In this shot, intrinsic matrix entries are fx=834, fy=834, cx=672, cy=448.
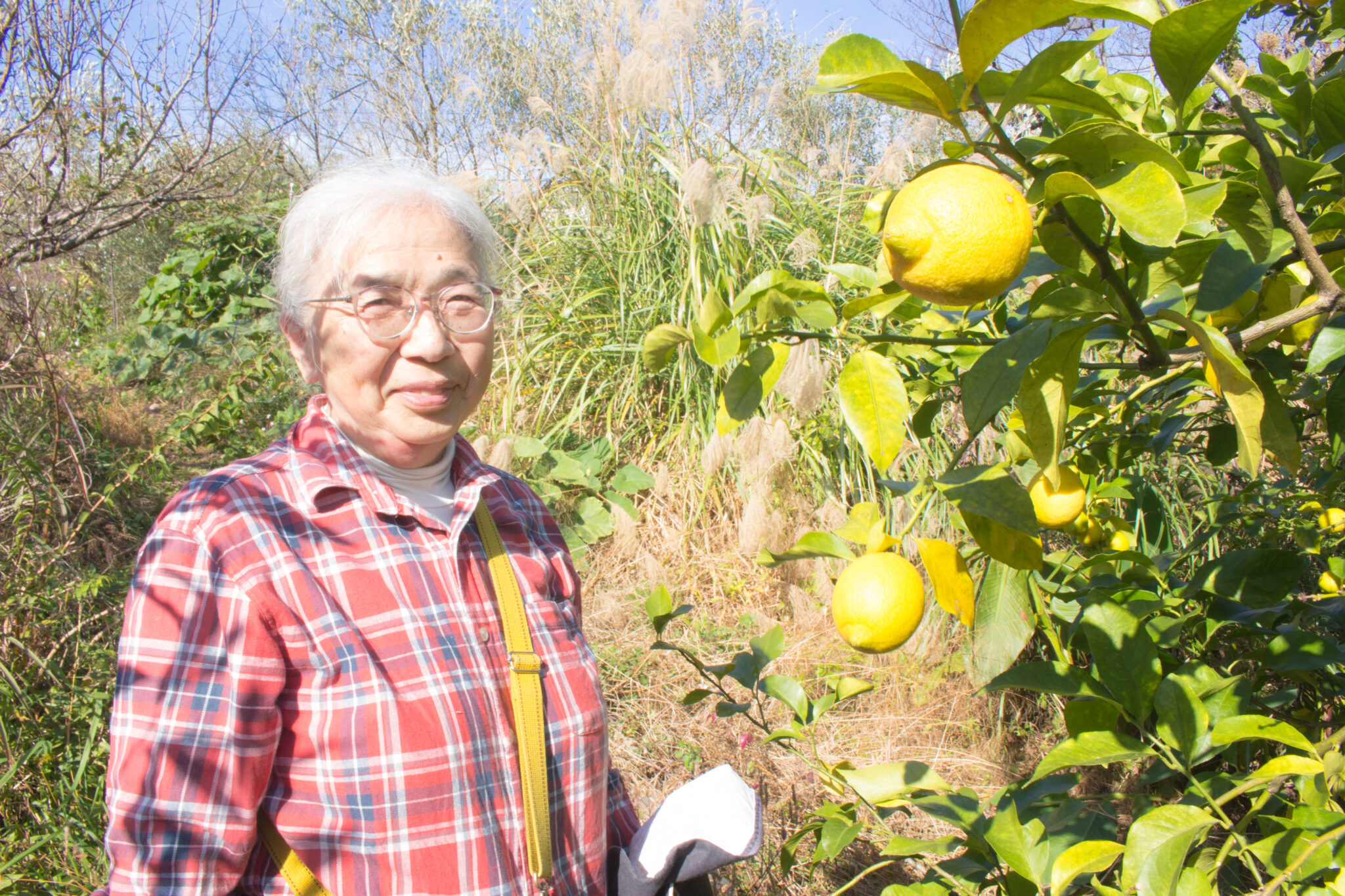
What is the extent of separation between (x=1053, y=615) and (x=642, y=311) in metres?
2.85

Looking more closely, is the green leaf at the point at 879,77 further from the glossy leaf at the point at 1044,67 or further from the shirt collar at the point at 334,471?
the shirt collar at the point at 334,471

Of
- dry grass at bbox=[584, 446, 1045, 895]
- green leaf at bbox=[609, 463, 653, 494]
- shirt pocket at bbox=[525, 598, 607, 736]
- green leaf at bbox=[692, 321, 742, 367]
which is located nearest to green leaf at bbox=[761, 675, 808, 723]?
shirt pocket at bbox=[525, 598, 607, 736]

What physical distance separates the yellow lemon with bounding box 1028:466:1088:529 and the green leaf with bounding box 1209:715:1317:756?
0.20 metres

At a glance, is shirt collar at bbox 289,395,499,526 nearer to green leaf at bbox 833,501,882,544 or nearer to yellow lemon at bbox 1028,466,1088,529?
green leaf at bbox 833,501,882,544

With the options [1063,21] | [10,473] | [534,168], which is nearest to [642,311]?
[534,168]

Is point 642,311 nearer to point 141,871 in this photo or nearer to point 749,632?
point 749,632

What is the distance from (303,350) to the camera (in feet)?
3.77

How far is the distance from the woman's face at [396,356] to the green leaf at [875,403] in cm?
63

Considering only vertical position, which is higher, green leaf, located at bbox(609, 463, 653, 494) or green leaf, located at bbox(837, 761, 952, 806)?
green leaf, located at bbox(837, 761, 952, 806)

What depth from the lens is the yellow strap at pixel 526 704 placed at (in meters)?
0.94

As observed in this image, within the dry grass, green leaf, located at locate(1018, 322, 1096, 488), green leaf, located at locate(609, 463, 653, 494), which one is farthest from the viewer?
green leaf, located at locate(609, 463, 653, 494)

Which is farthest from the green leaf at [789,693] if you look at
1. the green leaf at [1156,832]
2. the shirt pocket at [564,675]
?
the green leaf at [1156,832]

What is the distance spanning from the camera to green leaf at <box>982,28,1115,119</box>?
0.41m

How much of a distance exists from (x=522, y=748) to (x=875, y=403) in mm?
623
